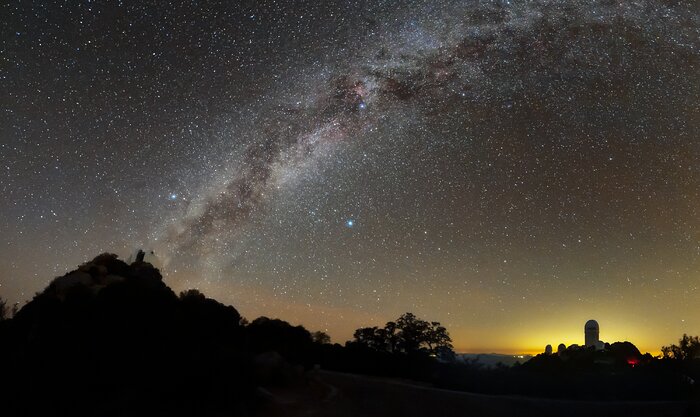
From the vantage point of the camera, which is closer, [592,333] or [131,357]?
[131,357]

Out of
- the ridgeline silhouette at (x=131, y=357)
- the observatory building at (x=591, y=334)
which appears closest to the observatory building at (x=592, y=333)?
the observatory building at (x=591, y=334)

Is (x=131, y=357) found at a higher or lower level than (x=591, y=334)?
lower

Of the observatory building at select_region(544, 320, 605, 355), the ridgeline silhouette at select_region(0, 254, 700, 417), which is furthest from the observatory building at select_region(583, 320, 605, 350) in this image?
the ridgeline silhouette at select_region(0, 254, 700, 417)

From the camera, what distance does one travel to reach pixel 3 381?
15.6 m

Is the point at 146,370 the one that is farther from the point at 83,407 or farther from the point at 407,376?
the point at 407,376

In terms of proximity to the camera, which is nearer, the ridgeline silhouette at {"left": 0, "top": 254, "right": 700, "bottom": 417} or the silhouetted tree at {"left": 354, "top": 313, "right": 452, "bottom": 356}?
the ridgeline silhouette at {"left": 0, "top": 254, "right": 700, "bottom": 417}

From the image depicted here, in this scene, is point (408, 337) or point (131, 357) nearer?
point (131, 357)

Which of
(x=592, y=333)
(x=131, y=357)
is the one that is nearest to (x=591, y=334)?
(x=592, y=333)

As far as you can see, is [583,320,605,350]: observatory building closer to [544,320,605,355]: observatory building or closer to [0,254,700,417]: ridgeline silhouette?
[544,320,605,355]: observatory building

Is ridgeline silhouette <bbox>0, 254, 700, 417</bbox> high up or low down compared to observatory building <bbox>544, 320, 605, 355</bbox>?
down

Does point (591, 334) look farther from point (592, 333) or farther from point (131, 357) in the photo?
point (131, 357)

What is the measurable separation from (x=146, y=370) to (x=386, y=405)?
24.3 feet

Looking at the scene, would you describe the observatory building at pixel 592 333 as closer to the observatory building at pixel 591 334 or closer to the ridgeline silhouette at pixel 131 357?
the observatory building at pixel 591 334

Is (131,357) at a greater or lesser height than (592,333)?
lesser
